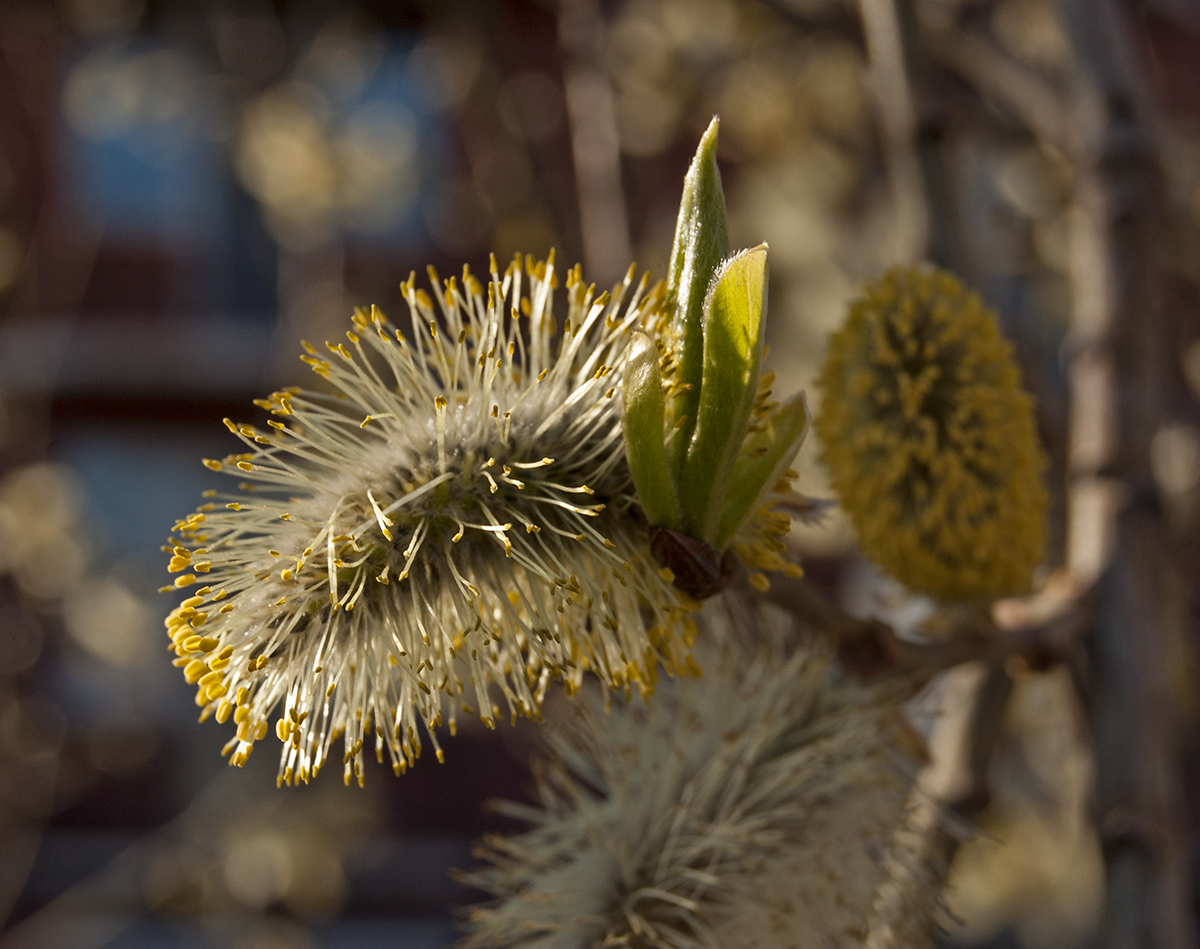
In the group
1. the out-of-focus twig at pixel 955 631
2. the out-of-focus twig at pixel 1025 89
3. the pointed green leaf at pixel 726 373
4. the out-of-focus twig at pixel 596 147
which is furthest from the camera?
the out-of-focus twig at pixel 596 147

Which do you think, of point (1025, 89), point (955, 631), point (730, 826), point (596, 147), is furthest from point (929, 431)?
point (596, 147)

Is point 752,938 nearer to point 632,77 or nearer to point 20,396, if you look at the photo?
point 632,77

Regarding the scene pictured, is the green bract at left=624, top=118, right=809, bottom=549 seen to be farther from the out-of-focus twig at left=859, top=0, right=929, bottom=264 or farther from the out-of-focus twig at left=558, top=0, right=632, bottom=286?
the out-of-focus twig at left=558, top=0, right=632, bottom=286

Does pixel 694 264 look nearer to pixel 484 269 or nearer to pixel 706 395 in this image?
pixel 706 395

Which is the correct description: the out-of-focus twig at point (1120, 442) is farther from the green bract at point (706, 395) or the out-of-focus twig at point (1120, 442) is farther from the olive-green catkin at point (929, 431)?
the green bract at point (706, 395)

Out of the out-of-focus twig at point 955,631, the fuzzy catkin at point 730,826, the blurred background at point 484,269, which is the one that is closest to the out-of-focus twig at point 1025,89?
the blurred background at point 484,269

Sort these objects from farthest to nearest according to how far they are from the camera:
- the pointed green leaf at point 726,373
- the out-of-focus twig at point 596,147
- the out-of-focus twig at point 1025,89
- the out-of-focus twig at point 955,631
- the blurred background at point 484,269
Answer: the out-of-focus twig at point 596,147 → the out-of-focus twig at point 1025,89 → the blurred background at point 484,269 → the out-of-focus twig at point 955,631 → the pointed green leaf at point 726,373
